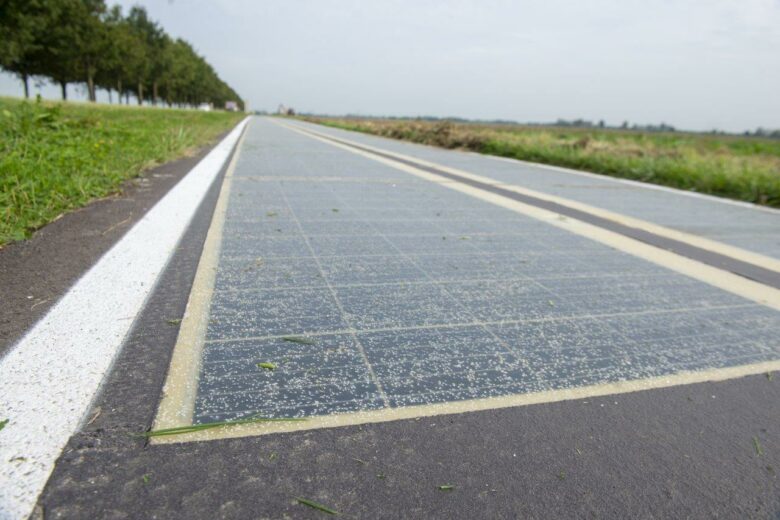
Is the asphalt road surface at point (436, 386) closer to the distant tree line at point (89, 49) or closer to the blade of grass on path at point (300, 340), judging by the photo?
the blade of grass on path at point (300, 340)

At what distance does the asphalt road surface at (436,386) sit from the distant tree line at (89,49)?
138 feet

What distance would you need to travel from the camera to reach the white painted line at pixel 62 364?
1.23 meters

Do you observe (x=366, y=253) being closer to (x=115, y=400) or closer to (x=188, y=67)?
(x=115, y=400)

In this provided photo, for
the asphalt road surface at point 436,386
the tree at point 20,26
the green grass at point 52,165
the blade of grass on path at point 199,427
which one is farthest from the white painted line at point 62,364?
the tree at point 20,26

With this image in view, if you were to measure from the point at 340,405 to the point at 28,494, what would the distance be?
79 cm

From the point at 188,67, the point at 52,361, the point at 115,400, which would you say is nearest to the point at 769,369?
the point at 115,400

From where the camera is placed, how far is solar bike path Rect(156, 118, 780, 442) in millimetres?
1648

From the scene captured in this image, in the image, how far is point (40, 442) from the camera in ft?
4.31

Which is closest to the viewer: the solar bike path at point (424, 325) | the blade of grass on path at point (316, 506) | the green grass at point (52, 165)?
the blade of grass on path at point (316, 506)

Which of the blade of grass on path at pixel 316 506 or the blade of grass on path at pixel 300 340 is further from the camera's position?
the blade of grass on path at pixel 300 340

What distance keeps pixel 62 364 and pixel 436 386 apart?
1259 mm

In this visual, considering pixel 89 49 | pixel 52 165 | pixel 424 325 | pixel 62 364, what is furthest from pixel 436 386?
pixel 89 49

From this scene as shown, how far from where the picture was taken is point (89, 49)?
42.8 metres

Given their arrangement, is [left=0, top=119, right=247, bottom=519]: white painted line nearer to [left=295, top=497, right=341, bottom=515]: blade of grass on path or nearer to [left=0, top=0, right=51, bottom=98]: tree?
[left=295, top=497, right=341, bottom=515]: blade of grass on path
